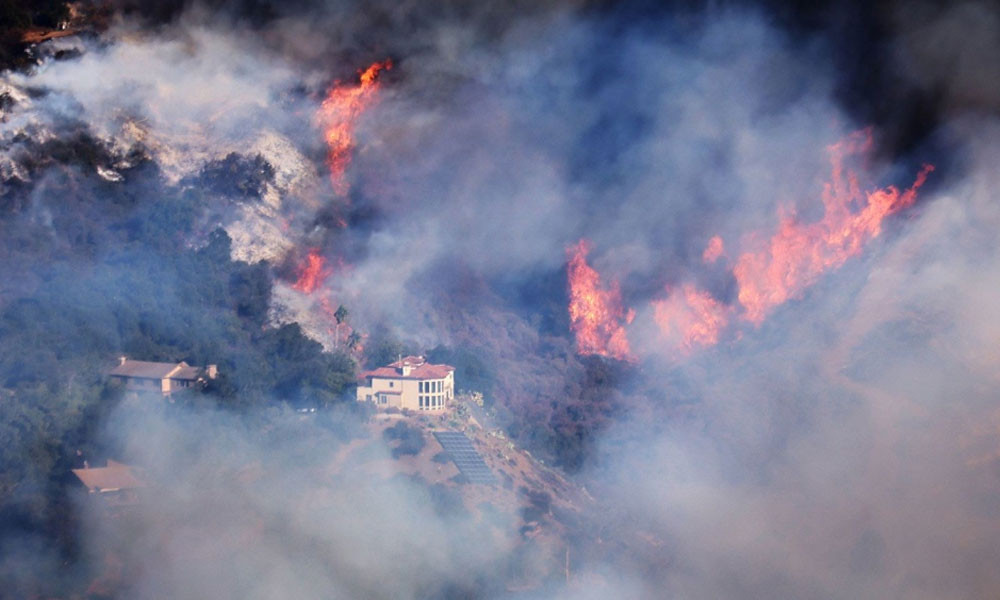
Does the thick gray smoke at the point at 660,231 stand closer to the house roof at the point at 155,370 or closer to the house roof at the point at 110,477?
the house roof at the point at 110,477

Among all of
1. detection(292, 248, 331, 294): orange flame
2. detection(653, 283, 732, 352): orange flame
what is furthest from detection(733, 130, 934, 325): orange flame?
detection(292, 248, 331, 294): orange flame

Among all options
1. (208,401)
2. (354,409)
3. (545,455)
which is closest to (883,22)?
(545,455)

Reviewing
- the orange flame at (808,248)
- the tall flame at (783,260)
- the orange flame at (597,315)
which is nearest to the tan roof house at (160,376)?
the orange flame at (597,315)

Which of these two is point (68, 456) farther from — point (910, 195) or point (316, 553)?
point (910, 195)

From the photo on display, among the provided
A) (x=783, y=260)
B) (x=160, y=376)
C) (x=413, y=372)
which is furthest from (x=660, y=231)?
(x=160, y=376)

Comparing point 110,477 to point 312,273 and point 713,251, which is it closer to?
point 312,273

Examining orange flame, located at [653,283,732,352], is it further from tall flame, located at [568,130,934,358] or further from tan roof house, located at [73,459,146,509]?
tan roof house, located at [73,459,146,509]
